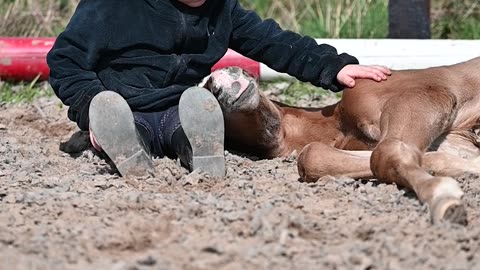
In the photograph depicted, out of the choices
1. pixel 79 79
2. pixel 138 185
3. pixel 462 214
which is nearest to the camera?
pixel 462 214

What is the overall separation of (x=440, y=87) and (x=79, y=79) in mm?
1593

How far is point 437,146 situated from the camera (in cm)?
414

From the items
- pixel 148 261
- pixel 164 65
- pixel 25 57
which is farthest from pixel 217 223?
pixel 25 57

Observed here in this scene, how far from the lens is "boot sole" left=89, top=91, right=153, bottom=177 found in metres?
3.59

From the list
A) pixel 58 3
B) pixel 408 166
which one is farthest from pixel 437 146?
pixel 58 3

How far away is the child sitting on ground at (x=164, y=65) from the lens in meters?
3.71

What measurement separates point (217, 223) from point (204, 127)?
830mm

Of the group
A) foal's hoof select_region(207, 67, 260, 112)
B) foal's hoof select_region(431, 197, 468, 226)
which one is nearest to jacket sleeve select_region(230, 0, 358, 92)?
foal's hoof select_region(207, 67, 260, 112)

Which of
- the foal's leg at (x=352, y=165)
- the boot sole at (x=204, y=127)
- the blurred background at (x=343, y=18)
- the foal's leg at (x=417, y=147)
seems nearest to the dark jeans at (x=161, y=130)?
the boot sole at (x=204, y=127)

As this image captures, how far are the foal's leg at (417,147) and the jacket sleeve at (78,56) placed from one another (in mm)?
1271

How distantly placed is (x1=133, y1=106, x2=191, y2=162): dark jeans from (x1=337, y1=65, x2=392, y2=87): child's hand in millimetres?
804

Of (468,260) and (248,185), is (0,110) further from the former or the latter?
(468,260)

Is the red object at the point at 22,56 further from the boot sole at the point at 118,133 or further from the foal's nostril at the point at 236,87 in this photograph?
the boot sole at the point at 118,133

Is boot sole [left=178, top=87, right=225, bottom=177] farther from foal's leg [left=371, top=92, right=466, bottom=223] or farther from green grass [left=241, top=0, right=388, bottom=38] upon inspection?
green grass [left=241, top=0, right=388, bottom=38]
